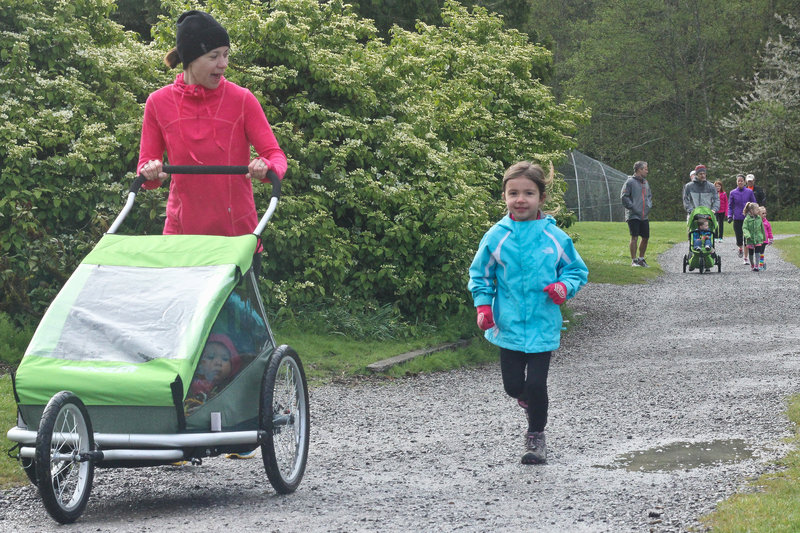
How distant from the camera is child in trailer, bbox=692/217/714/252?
66.4ft

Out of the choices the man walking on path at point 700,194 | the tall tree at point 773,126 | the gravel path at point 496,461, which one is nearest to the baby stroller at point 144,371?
the gravel path at point 496,461

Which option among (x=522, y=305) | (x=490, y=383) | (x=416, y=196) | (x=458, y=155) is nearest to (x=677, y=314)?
(x=458, y=155)

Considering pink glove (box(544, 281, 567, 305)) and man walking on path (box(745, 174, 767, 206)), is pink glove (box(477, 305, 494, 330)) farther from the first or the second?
man walking on path (box(745, 174, 767, 206))

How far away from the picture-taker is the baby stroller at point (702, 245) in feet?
66.5

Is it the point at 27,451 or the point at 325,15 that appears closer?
the point at 27,451

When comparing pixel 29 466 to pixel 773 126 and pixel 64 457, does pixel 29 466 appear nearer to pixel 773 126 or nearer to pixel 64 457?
pixel 64 457

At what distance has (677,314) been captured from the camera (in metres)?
14.8

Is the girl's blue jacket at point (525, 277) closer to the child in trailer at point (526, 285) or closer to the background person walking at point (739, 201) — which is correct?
the child in trailer at point (526, 285)

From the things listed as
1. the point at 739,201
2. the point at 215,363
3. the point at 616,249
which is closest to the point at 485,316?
the point at 215,363

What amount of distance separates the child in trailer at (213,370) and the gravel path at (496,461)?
1.71ft

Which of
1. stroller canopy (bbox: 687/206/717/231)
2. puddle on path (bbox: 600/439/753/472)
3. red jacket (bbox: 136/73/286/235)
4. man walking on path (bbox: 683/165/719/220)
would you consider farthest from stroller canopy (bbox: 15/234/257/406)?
man walking on path (bbox: 683/165/719/220)

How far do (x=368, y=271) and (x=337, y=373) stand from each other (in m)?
2.20

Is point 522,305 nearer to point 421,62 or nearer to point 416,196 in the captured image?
point 416,196

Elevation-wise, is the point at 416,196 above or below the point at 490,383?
above
